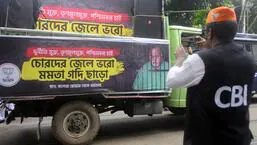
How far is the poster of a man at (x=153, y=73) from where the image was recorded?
8242 millimetres

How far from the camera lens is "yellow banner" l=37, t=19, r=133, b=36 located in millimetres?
7902

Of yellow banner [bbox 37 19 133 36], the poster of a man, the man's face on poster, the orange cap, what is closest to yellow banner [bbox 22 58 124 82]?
the poster of a man

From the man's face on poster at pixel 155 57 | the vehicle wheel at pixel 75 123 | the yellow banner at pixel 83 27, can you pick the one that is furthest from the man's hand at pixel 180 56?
the man's face on poster at pixel 155 57

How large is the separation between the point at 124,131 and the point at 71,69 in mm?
2368

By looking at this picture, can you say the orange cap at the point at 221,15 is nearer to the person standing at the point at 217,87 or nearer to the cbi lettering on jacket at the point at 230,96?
the person standing at the point at 217,87

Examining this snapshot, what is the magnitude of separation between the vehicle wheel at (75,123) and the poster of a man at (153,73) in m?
1.05

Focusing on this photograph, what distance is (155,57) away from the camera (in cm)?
839

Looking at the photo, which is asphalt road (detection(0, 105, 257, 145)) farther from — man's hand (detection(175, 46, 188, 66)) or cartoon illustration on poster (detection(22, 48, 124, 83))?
man's hand (detection(175, 46, 188, 66))

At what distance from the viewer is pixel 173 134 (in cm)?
879

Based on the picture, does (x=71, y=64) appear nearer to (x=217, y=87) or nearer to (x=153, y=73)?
(x=153, y=73)

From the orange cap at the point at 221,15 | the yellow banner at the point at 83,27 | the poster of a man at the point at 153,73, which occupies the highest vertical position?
the yellow banner at the point at 83,27

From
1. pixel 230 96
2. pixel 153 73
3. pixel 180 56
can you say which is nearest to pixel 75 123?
pixel 153 73

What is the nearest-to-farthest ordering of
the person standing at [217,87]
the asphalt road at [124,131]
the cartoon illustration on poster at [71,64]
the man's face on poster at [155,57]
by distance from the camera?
1. the person standing at [217,87]
2. the cartoon illustration on poster at [71,64]
3. the asphalt road at [124,131]
4. the man's face on poster at [155,57]

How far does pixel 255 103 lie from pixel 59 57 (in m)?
8.60
